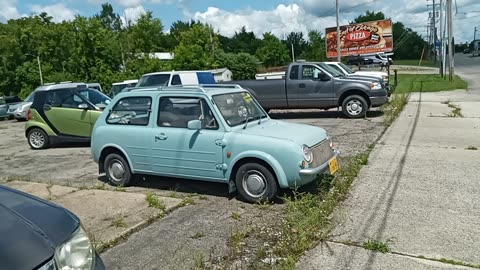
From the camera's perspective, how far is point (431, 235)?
4285mm

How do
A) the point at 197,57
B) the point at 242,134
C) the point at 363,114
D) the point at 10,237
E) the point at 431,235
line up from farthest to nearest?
the point at 197,57, the point at 363,114, the point at 242,134, the point at 431,235, the point at 10,237

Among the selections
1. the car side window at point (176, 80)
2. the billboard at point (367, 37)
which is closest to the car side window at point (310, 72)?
the car side window at point (176, 80)

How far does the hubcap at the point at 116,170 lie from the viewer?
6.59m

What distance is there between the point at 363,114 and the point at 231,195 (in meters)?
8.62

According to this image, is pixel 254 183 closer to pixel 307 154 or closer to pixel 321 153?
pixel 307 154

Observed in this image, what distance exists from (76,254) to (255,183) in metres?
3.33

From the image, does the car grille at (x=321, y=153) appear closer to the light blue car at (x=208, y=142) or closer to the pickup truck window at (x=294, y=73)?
the light blue car at (x=208, y=142)

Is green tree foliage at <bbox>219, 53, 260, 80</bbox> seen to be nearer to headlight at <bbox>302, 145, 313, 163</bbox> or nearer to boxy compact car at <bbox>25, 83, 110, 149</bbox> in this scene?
boxy compact car at <bbox>25, 83, 110, 149</bbox>

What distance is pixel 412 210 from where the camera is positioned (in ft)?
16.5

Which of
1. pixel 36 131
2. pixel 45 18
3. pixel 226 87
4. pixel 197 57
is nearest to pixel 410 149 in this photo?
pixel 226 87

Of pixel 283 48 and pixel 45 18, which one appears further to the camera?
pixel 283 48

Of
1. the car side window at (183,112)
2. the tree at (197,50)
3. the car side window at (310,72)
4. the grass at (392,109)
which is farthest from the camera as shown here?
the tree at (197,50)

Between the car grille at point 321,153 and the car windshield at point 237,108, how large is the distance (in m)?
1.14

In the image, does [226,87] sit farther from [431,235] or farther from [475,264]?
[475,264]
